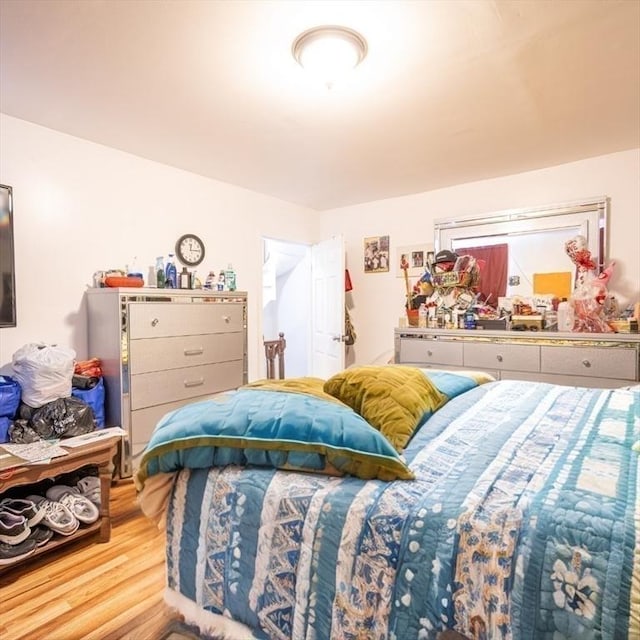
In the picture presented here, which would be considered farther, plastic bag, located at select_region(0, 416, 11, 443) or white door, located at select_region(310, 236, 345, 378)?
white door, located at select_region(310, 236, 345, 378)

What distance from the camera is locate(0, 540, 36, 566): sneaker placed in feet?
5.46

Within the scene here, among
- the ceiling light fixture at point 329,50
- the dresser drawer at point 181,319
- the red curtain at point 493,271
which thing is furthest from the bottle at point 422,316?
the ceiling light fixture at point 329,50

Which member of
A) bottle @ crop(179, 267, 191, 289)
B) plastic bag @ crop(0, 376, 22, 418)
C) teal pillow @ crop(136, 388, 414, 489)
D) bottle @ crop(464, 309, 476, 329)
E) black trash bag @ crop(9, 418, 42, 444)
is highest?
bottle @ crop(179, 267, 191, 289)

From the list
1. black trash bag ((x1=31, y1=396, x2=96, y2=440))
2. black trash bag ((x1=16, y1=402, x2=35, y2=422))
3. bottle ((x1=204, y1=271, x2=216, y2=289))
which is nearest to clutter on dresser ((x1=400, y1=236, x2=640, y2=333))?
bottle ((x1=204, y1=271, x2=216, y2=289))

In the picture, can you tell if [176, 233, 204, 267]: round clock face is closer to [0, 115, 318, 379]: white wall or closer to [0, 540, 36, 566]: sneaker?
[0, 115, 318, 379]: white wall

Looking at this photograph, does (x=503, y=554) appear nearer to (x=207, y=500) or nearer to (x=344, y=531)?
(x=344, y=531)

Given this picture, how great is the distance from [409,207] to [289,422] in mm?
3556

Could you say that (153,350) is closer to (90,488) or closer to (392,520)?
(90,488)

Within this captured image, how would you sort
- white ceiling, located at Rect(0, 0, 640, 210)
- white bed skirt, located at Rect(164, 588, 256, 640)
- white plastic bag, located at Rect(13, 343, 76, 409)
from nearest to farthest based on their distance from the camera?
white bed skirt, located at Rect(164, 588, 256, 640) < white ceiling, located at Rect(0, 0, 640, 210) < white plastic bag, located at Rect(13, 343, 76, 409)

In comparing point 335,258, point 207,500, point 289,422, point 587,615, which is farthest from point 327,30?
point 335,258

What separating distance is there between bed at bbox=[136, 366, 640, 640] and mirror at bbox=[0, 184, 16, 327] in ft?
6.04

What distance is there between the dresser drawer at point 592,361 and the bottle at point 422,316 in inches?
41.5

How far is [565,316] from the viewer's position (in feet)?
10.1

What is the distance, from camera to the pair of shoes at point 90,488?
2.05 metres
